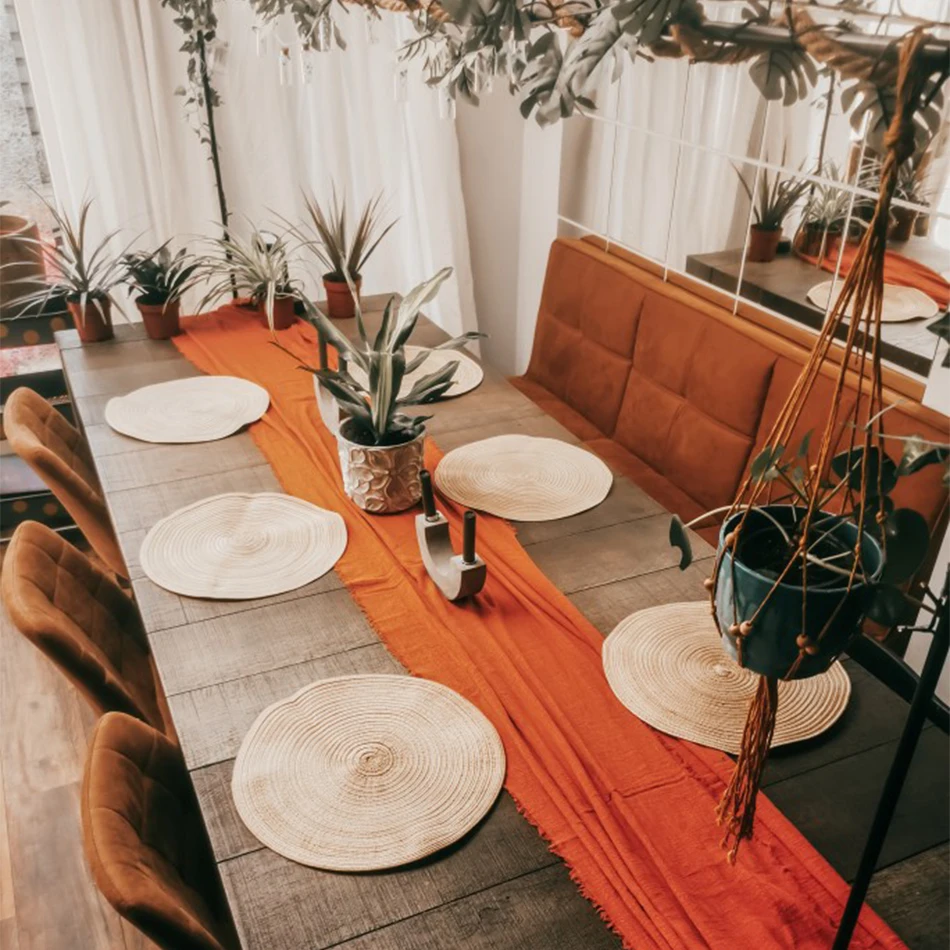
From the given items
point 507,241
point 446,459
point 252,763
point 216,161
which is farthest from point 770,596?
point 507,241

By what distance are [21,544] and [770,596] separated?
1195mm

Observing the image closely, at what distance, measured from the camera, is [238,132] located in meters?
2.83

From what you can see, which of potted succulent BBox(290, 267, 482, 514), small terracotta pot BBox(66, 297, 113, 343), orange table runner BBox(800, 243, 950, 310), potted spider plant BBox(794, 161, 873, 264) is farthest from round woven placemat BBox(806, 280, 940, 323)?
small terracotta pot BBox(66, 297, 113, 343)

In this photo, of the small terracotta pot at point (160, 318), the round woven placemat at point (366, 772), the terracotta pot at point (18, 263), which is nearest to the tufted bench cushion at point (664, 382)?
the round woven placemat at point (366, 772)

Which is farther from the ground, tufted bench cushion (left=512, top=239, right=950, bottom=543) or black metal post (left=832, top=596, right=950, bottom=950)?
black metal post (left=832, top=596, right=950, bottom=950)

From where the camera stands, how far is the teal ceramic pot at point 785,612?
0.74 metres

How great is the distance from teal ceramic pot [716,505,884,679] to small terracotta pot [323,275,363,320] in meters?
1.84

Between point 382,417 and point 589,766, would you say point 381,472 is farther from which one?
point 589,766

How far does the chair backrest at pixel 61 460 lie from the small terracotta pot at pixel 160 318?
0.33 metres

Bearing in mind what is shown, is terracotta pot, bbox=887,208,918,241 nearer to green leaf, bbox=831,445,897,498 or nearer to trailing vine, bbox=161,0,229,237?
green leaf, bbox=831,445,897,498

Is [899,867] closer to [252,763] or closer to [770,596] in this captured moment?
[770,596]

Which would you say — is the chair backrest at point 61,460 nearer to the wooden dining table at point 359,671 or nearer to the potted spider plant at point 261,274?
the wooden dining table at point 359,671

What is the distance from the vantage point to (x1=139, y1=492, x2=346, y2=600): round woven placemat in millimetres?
1402

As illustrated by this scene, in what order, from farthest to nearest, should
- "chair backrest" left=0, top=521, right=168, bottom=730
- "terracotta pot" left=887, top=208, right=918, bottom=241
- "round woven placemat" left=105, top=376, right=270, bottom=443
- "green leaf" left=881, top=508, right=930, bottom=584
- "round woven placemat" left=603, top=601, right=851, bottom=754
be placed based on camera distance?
"round woven placemat" left=105, top=376, right=270, bottom=443 → "terracotta pot" left=887, top=208, right=918, bottom=241 → "chair backrest" left=0, top=521, right=168, bottom=730 → "round woven placemat" left=603, top=601, right=851, bottom=754 → "green leaf" left=881, top=508, right=930, bottom=584
